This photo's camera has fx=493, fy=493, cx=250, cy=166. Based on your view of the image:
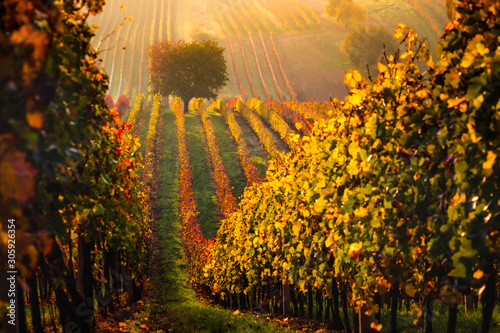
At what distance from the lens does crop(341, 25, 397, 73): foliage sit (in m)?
73.7

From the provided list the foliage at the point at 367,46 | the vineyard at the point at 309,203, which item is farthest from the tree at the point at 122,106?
the foliage at the point at 367,46

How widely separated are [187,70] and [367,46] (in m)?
29.2

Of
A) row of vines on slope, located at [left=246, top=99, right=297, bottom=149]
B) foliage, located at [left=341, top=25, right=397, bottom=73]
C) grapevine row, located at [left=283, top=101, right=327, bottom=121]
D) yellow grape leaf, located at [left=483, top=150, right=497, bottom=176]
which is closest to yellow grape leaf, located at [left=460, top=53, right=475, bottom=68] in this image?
yellow grape leaf, located at [left=483, top=150, right=497, bottom=176]

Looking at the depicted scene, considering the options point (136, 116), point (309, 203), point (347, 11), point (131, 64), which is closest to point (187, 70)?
point (136, 116)

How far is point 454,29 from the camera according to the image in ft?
15.5

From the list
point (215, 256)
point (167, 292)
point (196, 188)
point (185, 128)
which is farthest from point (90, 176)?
point (185, 128)

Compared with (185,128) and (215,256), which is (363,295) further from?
(185,128)

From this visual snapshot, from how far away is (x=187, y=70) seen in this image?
62.6 metres

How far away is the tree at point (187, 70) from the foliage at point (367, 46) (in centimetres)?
2283

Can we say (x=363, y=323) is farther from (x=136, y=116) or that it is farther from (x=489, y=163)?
(x=136, y=116)

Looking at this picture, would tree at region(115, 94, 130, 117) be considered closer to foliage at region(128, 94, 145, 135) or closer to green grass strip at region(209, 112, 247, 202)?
foliage at region(128, 94, 145, 135)

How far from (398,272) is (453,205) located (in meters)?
1.27

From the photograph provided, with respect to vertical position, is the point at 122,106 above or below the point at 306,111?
above

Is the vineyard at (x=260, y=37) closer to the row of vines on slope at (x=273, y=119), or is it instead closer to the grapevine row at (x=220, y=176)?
the row of vines on slope at (x=273, y=119)
